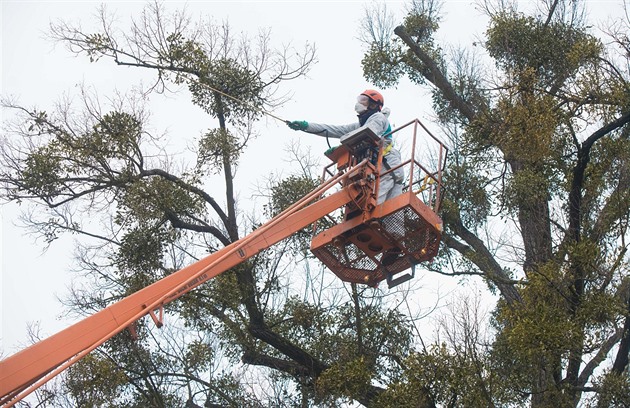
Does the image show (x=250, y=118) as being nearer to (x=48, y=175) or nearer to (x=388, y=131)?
(x=48, y=175)

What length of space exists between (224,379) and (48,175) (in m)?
3.87

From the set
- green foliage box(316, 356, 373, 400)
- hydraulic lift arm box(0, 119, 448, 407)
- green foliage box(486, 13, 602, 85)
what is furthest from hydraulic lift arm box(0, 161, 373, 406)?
green foliage box(486, 13, 602, 85)

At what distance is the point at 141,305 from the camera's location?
31.3 ft

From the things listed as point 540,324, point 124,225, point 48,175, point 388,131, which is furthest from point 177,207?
point 540,324

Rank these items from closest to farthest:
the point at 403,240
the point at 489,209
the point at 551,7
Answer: the point at 403,240, the point at 489,209, the point at 551,7

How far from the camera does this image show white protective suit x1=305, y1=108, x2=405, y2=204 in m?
11.8

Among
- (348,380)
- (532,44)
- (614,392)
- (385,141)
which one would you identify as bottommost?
(614,392)

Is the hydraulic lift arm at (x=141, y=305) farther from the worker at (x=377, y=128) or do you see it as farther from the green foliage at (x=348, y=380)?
the green foliage at (x=348, y=380)

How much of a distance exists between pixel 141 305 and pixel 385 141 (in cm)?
368

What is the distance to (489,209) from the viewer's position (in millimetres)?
16328

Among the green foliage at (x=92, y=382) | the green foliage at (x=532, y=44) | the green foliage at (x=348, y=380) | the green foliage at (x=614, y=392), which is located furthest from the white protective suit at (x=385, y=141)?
the green foliage at (x=532, y=44)

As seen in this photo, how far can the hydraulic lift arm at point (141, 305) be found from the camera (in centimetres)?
873

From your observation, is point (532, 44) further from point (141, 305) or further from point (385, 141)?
point (141, 305)

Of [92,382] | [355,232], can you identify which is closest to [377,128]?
[355,232]
